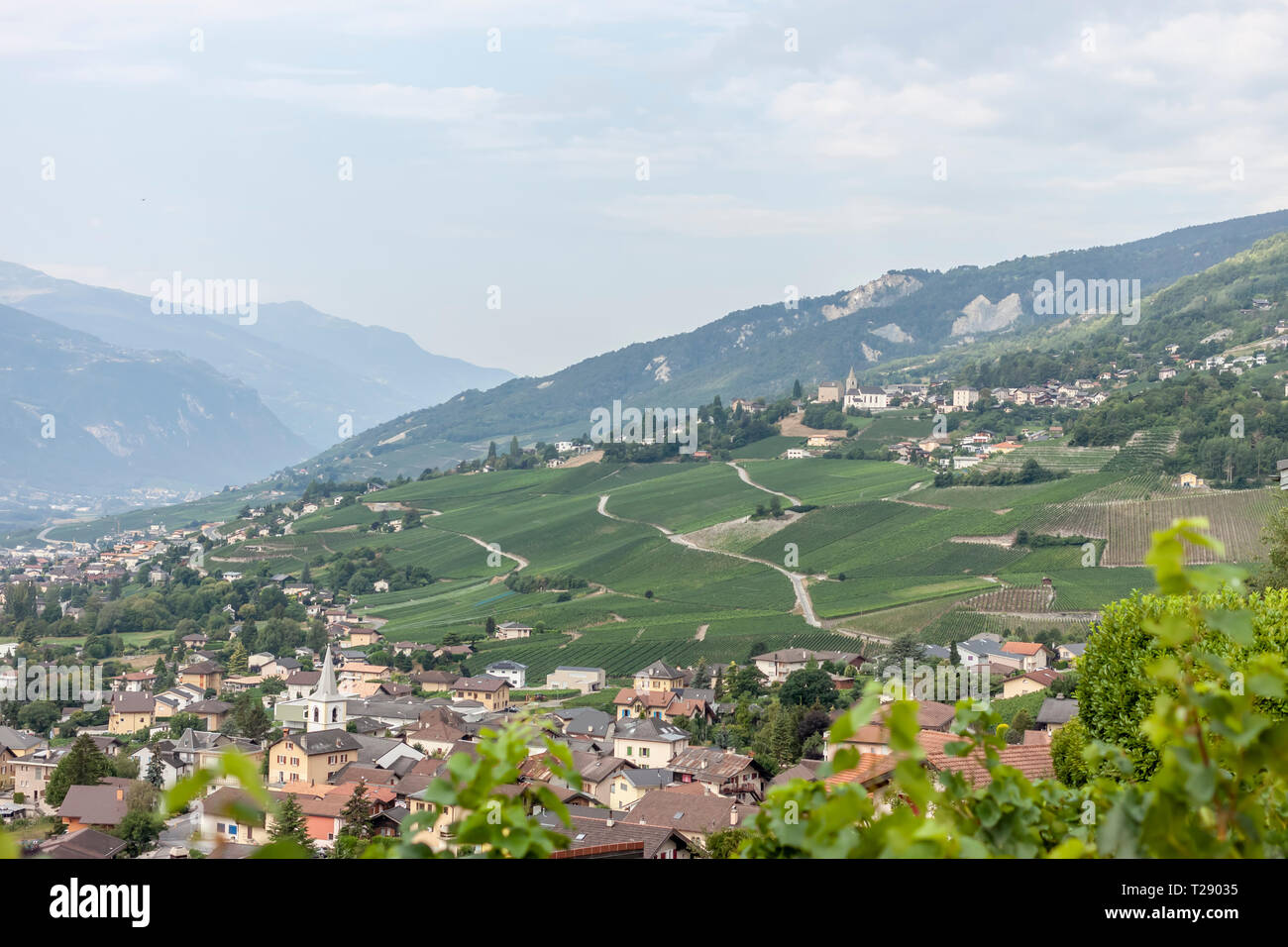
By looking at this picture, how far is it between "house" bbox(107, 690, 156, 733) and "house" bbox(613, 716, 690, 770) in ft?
71.0

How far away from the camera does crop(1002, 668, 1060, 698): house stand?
36562mm

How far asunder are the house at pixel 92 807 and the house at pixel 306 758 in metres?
5.21

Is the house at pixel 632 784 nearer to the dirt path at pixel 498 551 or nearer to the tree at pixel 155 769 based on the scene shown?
the tree at pixel 155 769

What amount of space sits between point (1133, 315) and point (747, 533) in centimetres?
9841

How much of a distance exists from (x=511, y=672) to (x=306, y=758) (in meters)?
→ 16.7

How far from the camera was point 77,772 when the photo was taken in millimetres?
33812

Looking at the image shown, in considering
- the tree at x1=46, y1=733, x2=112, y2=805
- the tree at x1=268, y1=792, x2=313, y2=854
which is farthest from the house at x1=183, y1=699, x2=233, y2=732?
the tree at x1=268, y1=792, x2=313, y2=854

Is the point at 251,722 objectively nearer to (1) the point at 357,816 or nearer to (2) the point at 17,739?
(2) the point at 17,739

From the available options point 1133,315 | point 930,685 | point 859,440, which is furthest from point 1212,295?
point 930,685

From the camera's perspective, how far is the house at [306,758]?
3600 centimetres

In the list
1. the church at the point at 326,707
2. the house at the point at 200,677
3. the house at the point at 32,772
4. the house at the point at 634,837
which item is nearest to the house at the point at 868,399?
the house at the point at 200,677

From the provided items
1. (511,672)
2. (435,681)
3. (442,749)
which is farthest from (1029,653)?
(435,681)

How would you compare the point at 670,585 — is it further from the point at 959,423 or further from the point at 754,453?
the point at 959,423

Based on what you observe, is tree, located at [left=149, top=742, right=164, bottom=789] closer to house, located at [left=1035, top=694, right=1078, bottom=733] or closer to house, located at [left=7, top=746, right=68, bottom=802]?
house, located at [left=7, top=746, right=68, bottom=802]
